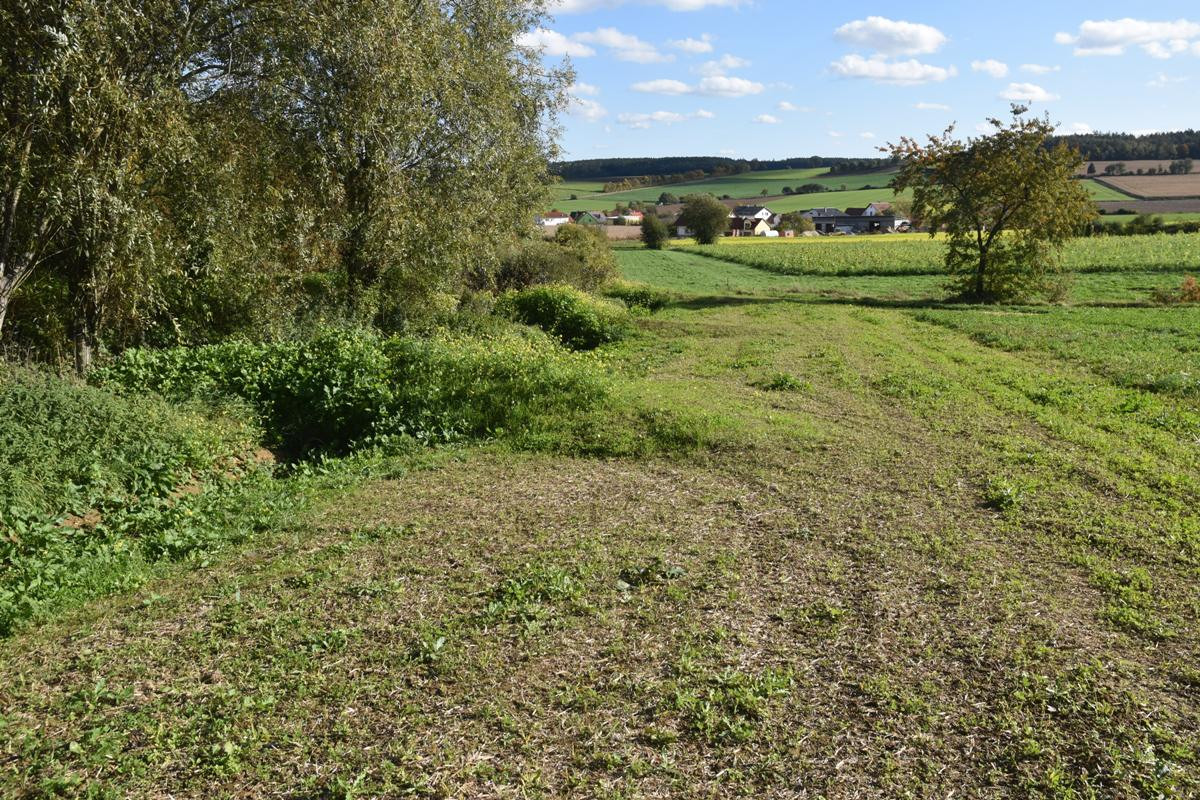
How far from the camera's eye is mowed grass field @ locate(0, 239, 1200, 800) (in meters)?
4.17

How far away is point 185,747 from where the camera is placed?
430 centimetres

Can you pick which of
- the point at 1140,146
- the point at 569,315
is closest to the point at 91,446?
the point at 569,315

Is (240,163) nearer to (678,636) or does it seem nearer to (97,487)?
Result: (97,487)

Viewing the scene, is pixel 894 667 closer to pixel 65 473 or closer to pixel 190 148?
pixel 65 473

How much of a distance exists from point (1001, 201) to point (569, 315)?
648 inches

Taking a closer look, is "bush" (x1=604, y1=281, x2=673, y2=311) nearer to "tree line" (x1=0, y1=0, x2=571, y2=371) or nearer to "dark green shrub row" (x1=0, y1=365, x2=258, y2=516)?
"tree line" (x1=0, y1=0, x2=571, y2=371)

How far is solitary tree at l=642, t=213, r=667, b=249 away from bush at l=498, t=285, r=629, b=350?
43.1 metres

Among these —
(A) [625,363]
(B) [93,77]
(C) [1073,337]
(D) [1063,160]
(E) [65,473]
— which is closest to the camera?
(E) [65,473]

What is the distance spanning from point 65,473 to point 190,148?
22.5 ft

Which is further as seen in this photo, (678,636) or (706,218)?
(706,218)

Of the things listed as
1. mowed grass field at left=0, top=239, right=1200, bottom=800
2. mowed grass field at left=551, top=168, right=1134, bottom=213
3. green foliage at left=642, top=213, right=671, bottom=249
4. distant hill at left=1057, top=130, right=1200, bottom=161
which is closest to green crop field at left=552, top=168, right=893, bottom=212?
mowed grass field at left=551, top=168, right=1134, bottom=213

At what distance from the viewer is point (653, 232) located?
212ft

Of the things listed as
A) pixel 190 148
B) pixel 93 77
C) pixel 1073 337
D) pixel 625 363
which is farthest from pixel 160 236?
pixel 1073 337

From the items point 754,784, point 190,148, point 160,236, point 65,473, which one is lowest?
point 754,784
